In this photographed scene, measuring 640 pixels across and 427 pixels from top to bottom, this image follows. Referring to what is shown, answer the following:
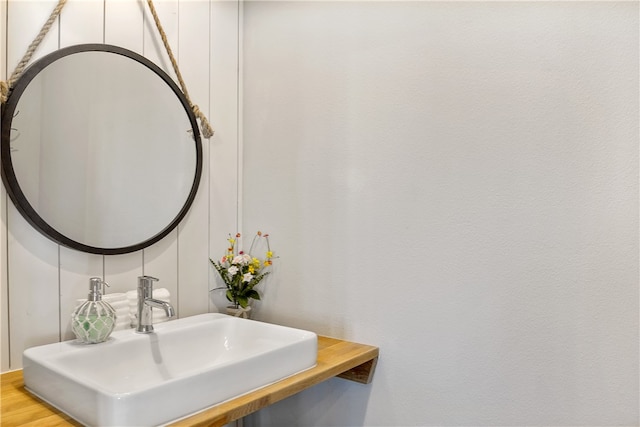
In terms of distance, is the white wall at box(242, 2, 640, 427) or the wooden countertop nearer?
the wooden countertop

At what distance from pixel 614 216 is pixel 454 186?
0.38 metres

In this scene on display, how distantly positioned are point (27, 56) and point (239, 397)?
0.97 meters

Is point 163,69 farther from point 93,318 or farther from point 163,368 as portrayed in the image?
point 163,368

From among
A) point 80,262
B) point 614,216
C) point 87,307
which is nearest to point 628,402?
point 614,216

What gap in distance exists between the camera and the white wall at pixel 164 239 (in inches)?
48.6

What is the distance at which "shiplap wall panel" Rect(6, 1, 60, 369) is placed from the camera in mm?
1228

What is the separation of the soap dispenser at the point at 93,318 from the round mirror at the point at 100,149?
149mm

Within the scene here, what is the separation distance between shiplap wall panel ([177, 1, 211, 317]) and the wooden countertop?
0.48m

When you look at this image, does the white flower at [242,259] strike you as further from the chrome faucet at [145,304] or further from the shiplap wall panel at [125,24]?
the shiplap wall panel at [125,24]

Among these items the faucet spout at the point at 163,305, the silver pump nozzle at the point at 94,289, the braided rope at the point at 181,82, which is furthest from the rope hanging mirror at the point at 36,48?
the faucet spout at the point at 163,305

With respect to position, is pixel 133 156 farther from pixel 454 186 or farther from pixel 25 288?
pixel 454 186

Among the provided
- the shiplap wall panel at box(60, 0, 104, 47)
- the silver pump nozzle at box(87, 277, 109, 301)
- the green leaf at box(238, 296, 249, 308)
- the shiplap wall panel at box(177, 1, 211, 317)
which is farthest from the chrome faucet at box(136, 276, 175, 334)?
the shiplap wall panel at box(60, 0, 104, 47)

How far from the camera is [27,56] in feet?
4.05

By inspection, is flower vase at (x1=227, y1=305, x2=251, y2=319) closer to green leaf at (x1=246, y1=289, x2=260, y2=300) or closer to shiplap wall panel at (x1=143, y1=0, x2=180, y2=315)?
green leaf at (x1=246, y1=289, x2=260, y2=300)
